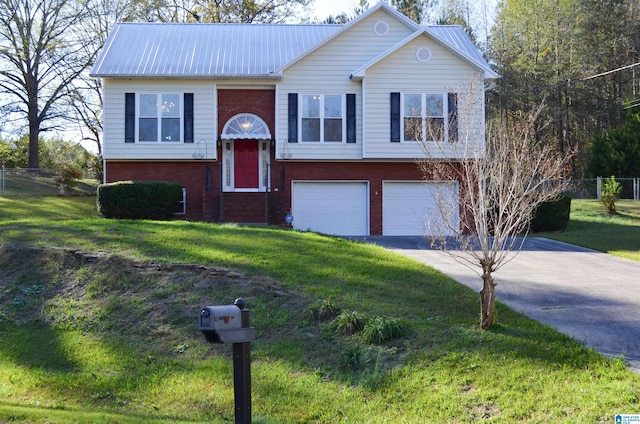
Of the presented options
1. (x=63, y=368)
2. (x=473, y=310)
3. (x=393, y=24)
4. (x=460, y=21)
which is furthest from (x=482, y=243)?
(x=460, y=21)

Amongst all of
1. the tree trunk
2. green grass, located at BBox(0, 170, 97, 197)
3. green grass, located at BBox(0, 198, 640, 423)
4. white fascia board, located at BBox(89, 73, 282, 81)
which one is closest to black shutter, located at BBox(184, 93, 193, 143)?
white fascia board, located at BBox(89, 73, 282, 81)

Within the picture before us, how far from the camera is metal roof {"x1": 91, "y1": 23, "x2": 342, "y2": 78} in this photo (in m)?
22.3

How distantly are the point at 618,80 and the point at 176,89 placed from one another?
29138 mm

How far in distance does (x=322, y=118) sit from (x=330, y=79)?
133cm

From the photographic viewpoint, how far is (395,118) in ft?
72.9

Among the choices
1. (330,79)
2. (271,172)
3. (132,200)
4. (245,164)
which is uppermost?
(330,79)

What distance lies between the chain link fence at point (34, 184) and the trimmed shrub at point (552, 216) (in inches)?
764

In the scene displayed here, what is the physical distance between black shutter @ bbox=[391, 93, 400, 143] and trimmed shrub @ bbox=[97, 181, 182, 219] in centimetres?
758

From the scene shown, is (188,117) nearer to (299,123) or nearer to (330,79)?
(299,123)

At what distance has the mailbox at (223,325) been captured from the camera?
208 inches

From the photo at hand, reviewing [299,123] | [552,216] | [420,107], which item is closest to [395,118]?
[420,107]

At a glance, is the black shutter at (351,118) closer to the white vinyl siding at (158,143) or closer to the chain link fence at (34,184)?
the white vinyl siding at (158,143)

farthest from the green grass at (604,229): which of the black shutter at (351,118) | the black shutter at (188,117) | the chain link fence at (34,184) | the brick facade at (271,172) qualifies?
the chain link fence at (34,184)

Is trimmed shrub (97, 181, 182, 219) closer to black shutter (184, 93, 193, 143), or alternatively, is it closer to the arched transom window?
black shutter (184, 93, 193, 143)
